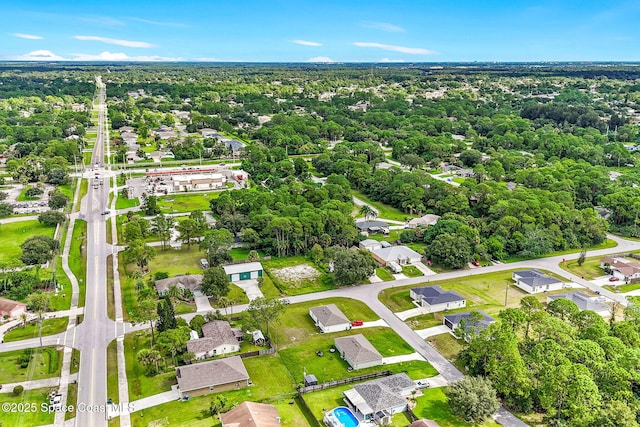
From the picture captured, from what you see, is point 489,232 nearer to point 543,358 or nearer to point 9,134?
point 543,358

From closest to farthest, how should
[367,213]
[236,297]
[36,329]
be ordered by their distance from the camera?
1. [36,329]
2. [236,297]
3. [367,213]

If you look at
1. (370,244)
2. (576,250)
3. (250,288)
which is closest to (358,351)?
(250,288)

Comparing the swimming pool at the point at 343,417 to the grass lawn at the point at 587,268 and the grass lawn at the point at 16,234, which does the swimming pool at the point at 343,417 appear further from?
the grass lawn at the point at 16,234

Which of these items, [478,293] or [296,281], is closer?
[478,293]

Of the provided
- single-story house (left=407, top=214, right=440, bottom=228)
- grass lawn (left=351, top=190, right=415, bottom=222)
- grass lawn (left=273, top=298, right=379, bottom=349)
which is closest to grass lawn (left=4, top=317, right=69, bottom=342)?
grass lawn (left=273, top=298, right=379, bottom=349)

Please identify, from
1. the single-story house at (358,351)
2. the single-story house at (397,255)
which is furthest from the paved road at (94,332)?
the single-story house at (397,255)

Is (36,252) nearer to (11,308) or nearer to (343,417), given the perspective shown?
(11,308)
